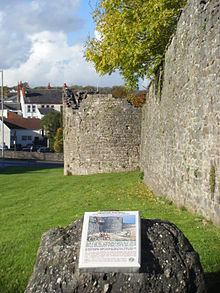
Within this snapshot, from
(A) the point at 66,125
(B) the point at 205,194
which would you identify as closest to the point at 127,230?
(B) the point at 205,194

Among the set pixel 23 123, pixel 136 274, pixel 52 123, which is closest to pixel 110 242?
pixel 136 274

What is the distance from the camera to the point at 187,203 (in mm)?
12680

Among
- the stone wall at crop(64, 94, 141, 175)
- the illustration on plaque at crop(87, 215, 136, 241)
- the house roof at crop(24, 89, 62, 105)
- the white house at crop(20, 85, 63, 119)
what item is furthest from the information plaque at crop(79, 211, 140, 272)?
the house roof at crop(24, 89, 62, 105)

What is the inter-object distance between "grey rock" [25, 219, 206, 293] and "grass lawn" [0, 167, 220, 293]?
162 centimetres

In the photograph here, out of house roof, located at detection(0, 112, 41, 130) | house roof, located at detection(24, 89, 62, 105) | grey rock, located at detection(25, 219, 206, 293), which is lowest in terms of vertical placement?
grey rock, located at detection(25, 219, 206, 293)

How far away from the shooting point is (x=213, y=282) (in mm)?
6949

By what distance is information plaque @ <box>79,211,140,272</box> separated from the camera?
17.7 ft

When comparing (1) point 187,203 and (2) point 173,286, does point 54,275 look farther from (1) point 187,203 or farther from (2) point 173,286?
(1) point 187,203

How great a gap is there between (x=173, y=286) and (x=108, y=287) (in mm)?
616

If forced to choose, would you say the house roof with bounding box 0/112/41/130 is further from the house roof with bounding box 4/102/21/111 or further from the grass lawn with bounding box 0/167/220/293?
the grass lawn with bounding box 0/167/220/293

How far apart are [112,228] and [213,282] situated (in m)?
1.77

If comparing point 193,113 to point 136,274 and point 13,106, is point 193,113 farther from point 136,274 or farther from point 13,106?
point 13,106

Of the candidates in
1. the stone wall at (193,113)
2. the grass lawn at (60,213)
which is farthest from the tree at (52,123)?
the stone wall at (193,113)

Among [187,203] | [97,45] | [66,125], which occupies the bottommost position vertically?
[187,203]
